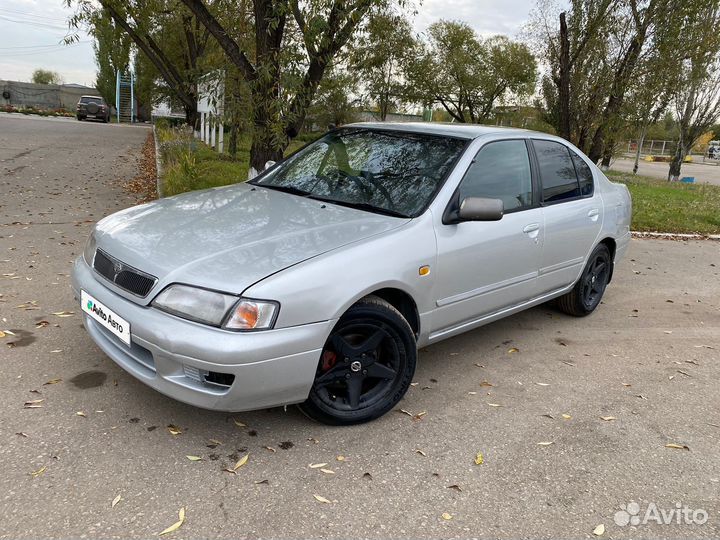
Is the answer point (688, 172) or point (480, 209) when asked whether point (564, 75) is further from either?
point (688, 172)

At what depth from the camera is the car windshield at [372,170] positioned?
3.44m

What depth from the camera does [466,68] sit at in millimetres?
31203

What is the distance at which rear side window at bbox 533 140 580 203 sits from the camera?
423 centimetres

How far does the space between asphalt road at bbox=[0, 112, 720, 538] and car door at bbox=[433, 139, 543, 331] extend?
0.51 m

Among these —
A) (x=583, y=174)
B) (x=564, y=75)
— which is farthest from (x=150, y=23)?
(x=583, y=174)

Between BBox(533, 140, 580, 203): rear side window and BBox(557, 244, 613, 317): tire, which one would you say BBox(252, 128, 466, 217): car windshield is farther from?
BBox(557, 244, 613, 317): tire

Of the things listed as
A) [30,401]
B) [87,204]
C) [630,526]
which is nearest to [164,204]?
[30,401]

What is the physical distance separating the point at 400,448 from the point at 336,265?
0.99 metres

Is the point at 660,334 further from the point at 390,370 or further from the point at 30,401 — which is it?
the point at 30,401

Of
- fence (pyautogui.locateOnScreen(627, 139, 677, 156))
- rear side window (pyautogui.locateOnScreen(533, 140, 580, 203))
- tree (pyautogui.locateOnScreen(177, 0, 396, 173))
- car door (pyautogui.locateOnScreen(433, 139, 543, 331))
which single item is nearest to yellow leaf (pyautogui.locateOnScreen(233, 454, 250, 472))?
car door (pyautogui.locateOnScreen(433, 139, 543, 331))

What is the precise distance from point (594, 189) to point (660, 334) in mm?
1365

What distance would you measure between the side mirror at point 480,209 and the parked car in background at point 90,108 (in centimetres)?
3830

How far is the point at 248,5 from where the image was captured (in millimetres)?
7992
